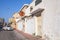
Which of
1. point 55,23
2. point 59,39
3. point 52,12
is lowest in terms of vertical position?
point 59,39

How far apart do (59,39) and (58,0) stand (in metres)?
2.99

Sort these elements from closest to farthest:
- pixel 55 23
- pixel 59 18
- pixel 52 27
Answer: pixel 59 18
pixel 55 23
pixel 52 27

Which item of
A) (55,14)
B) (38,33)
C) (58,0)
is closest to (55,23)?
(55,14)

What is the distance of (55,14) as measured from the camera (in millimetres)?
14773

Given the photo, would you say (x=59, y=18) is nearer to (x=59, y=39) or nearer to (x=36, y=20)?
(x=59, y=39)

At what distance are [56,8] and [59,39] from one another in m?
2.45

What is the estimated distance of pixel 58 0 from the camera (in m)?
14.1

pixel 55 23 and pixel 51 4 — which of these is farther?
pixel 51 4

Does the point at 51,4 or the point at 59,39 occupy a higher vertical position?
the point at 51,4

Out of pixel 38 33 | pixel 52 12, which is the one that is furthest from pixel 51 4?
pixel 38 33

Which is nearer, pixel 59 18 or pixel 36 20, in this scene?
pixel 59 18

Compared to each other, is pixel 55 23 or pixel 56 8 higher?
pixel 56 8

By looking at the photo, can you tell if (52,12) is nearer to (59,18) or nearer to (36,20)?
(59,18)

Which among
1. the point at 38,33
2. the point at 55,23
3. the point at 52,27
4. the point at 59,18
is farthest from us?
the point at 38,33
